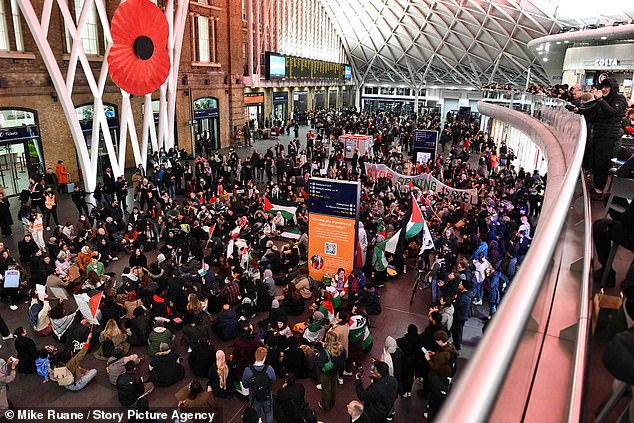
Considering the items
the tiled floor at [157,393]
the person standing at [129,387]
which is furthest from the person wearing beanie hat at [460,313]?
the person standing at [129,387]

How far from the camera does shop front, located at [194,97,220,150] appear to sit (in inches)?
1272

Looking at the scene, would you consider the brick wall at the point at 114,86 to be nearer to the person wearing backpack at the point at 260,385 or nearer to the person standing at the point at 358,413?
the person wearing backpack at the point at 260,385

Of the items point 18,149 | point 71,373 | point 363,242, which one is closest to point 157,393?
point 71,373

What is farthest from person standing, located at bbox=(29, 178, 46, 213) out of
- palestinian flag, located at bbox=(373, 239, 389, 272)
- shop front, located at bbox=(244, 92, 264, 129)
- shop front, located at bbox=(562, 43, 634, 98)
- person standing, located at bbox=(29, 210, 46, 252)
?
shop front, located at bbox=(244, 92, 264, 129)

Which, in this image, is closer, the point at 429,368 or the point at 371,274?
the point at 429,368

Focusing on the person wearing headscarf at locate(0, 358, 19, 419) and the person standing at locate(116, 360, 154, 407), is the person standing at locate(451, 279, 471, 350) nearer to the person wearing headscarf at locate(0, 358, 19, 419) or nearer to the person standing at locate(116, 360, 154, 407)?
the person standing at locate(116, 360, 154, 407)

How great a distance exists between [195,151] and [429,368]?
27.6m

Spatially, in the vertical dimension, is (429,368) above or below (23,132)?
below

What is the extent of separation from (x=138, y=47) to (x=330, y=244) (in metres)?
14.4

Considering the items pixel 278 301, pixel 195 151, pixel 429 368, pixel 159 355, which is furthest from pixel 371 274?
pixel 195 151

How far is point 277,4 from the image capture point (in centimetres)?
Result: 4419

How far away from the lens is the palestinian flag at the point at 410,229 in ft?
42.8

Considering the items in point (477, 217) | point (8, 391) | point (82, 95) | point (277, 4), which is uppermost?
point (277, 4)

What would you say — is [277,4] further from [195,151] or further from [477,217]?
[477,217]
